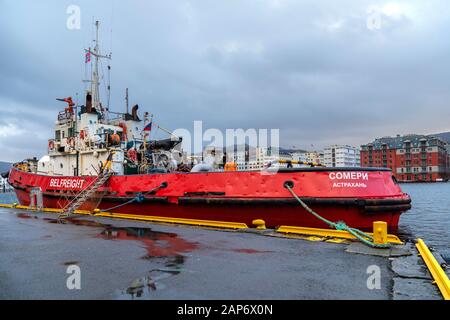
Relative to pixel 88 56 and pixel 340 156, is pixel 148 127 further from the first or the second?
pixel 340 156

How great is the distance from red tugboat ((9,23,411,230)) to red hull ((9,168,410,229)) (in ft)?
0.09

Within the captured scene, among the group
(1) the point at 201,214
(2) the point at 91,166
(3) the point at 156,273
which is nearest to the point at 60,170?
(2) the point at 91,166

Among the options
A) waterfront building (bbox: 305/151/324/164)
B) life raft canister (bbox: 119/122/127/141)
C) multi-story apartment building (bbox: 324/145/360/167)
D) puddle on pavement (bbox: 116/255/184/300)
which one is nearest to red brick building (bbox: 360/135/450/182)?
multi-story apartment building (bbox: 324/145/360/167)

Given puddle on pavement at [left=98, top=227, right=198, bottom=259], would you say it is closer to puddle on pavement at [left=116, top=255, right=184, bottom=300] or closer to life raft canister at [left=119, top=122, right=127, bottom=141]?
puddle on pavement at [left=116, top=255, right=184, bottom=300]

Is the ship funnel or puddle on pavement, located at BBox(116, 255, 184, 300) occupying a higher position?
the ship funnel

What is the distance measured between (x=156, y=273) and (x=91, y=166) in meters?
12.6

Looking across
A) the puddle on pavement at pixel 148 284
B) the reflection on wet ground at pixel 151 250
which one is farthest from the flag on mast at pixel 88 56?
the puddle on pavement at pixel 148 284

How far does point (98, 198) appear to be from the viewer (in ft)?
47.6

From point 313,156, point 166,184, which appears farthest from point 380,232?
point 313,156

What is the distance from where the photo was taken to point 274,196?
10.7 meters

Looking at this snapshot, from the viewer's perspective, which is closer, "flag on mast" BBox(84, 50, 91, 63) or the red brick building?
"flag on mast" BBox(84, 50, 91, 63)

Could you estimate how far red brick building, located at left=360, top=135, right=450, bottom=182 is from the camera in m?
117

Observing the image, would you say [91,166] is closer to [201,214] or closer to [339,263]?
[201,214]

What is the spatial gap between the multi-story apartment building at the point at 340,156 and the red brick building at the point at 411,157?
627 cm
